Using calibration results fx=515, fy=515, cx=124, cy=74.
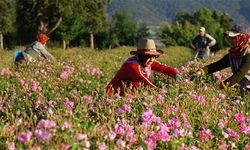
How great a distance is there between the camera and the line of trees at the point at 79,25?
187 feet

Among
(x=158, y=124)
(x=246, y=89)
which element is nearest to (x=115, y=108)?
(x=158, y=124)

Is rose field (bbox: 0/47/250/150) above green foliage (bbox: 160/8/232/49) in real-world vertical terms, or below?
above

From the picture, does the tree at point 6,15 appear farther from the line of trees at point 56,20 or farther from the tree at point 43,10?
the tree at point 43,10

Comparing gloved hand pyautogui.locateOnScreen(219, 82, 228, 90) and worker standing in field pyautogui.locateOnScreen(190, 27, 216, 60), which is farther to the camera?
worker standing in field pyautogui.locateOnScreen(190, 27, 216, 60)

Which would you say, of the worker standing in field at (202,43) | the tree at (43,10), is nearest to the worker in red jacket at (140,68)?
the worker standing in field at (202,43)

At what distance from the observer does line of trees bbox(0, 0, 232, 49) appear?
187ft

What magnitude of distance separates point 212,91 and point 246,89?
0.99 metres

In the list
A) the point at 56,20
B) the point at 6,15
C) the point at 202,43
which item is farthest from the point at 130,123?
the point at 6,15

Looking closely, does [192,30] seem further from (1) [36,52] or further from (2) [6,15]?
(1) [36,52]

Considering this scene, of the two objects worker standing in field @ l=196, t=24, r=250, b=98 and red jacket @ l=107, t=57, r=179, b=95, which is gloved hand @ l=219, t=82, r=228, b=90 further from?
red jacket @ l=107, t=57, r=179, b=95

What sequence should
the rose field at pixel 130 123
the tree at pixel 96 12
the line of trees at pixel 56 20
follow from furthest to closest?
the tree at pixel 96 12 → the line of trees at pixel 56 20 → the rose field at pixel 130 123

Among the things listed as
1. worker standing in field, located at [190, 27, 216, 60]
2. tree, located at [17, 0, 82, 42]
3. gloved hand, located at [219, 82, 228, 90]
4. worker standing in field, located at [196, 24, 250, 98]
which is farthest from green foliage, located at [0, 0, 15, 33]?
gloved hand, located at [219, 82, 228, 90]

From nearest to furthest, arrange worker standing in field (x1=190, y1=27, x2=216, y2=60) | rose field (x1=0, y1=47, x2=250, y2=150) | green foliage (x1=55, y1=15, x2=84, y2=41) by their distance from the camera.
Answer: rose field (x1=0, y1=47, x2=250, y2=150) → worker standing in field (x1=190, y1=27, x2=216, y2=60) → green foliage (x1=55, y1=15, x2=84, y2=41)

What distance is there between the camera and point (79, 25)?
280ft
